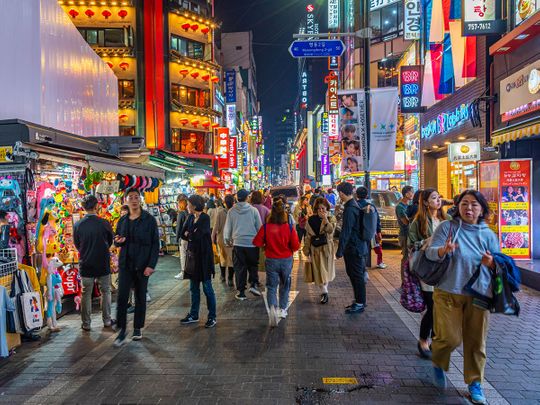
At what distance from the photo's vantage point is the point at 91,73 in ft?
38.2

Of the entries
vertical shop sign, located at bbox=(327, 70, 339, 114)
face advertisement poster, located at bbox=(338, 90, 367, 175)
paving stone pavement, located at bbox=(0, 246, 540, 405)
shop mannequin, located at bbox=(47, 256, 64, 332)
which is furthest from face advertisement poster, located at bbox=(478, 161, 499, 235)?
vertical shop sign, located at bbox=(327, 70, 339, 114)

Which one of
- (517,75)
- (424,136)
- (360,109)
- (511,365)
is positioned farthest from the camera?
(424,136)

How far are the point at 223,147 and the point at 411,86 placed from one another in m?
25.0

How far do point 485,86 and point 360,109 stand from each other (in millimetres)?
3607

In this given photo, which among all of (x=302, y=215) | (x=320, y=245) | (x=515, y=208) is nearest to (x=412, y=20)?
(x=302, y=215)

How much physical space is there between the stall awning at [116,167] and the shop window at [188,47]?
80.3ft

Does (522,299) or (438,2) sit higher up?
(438,2)

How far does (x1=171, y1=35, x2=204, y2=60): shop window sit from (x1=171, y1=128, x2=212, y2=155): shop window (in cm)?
609

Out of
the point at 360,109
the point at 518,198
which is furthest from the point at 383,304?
the point at 360,109

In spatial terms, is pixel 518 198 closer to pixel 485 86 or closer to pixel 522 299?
pixel 522 299

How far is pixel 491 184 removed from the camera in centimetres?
1028

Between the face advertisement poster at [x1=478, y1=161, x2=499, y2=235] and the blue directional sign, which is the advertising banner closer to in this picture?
the blue directional sign

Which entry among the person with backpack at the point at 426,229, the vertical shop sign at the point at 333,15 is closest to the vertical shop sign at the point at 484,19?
the person with backpack at the point at 426,229

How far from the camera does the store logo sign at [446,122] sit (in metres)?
13.5
